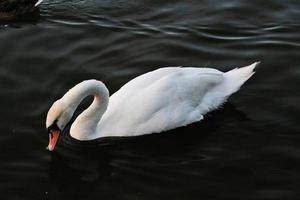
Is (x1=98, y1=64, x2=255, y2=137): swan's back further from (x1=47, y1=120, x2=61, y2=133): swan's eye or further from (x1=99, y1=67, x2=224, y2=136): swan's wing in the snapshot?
(x1=47, y1=120, x2=61, y2=133): swan's eye

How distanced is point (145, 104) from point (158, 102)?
20 centimetres

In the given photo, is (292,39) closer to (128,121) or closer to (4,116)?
(128,121)

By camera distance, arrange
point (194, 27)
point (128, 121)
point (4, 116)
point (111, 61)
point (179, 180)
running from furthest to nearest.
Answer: point (194, 27) < point (111, 61) < point (4, 116) < point (128, 121) < point (179, 180)

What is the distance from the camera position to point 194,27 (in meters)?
12.7

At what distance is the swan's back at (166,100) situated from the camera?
932cm

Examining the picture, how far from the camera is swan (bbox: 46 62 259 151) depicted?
9.02 meters

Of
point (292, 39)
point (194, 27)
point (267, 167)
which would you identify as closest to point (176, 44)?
point (194, 27)

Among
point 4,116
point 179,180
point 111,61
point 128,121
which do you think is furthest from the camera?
point 111,61

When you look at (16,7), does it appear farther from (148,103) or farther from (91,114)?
(148,103)

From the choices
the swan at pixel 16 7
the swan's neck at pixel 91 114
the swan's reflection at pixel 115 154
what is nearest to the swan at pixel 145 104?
the swan's neck at pixel 91 114

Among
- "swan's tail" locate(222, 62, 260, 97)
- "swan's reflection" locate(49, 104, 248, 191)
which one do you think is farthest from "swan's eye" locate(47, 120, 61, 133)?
"swan's tail" locate(222, 62, 260, 97)

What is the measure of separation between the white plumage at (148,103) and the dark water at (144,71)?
0.21 metres

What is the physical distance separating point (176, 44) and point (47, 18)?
3.22 m

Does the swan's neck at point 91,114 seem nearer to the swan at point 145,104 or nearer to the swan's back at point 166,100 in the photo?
the swan at point 145,104
